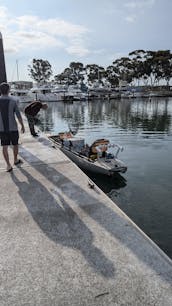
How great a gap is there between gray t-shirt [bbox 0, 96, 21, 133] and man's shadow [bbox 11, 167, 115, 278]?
1.17 m

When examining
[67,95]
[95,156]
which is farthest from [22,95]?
[95,156]

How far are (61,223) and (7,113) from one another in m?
2.66

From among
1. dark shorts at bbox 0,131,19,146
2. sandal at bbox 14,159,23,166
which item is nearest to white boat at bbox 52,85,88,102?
sandal at bbox 14,159,23,166

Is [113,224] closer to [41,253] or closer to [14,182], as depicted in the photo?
[41,253]

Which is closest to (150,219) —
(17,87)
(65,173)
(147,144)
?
(65,173)

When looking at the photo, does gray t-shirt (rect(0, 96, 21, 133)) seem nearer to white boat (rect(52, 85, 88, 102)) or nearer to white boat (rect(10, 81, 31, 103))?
white boat (rect(10, 81, 31, 103))

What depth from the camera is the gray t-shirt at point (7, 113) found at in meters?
4.73

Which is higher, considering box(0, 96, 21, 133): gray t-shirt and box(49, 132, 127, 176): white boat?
box(0, 96, 21, 133): gray t-shirt

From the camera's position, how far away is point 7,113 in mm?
4789

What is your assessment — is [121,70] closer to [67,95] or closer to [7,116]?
[67,95]

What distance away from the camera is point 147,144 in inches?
537

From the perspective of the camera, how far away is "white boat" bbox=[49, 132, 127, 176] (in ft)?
25.5

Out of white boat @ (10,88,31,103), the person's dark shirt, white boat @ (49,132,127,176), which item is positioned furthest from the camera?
white boat @ (10,88,31,103)

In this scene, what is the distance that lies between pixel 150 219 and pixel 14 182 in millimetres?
3269
